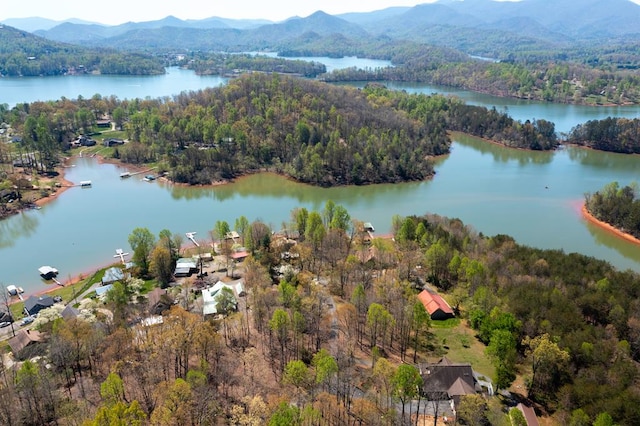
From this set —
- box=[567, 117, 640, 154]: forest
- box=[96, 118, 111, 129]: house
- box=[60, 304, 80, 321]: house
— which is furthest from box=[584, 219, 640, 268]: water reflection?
box=[96, 118, 111, 129]: house

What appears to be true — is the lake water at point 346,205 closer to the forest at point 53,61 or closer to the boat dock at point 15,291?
the boat dock at point 15,291

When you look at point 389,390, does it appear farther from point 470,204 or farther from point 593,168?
point 593,168

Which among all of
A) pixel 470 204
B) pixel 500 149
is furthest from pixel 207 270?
pixel 500 149

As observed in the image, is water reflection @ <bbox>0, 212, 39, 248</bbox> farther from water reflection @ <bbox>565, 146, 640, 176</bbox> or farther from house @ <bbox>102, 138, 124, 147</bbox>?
water reflection @ <bbox>565, 146, 640, 176</bbox>

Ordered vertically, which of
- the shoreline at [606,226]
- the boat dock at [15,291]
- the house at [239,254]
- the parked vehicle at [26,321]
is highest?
the shoreline at [606,226]

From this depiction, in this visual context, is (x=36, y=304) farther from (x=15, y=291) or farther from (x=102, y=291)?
(x=15, y=291)

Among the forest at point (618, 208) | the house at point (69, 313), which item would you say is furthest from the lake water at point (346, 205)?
the house at point (69, 313)
